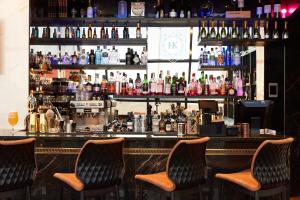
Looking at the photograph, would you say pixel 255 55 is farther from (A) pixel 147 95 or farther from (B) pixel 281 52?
(A) pixel 147 95

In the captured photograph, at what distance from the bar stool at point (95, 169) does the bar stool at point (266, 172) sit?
3.26ft

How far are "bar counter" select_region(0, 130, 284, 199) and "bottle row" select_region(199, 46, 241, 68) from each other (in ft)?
7.81

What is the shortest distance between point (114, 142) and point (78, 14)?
353cm

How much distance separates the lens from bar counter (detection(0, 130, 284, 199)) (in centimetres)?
422

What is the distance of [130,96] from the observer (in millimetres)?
6289

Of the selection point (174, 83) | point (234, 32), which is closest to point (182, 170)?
point (174, 83)

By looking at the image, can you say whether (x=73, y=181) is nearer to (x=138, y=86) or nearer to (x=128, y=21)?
(x=138, y=86)

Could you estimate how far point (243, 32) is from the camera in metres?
6.33

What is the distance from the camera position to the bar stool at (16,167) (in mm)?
3503

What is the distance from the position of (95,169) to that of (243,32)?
368 cm

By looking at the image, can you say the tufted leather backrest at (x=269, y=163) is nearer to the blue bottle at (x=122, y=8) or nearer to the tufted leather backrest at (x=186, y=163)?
the tufted leather backrest at (x=186, y=163)

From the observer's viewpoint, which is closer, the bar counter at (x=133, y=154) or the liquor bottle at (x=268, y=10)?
the bar counter at (x=133, y=154)

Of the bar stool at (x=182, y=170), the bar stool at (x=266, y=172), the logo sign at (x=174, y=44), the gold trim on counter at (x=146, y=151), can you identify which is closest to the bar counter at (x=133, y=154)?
the gold trim on counter at (x=146, y=151)

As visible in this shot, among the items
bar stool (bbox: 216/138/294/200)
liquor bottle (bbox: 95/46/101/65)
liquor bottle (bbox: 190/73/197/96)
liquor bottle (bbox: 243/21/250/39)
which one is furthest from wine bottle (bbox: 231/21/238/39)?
bar stool (bbox: 216/138/294/200)
